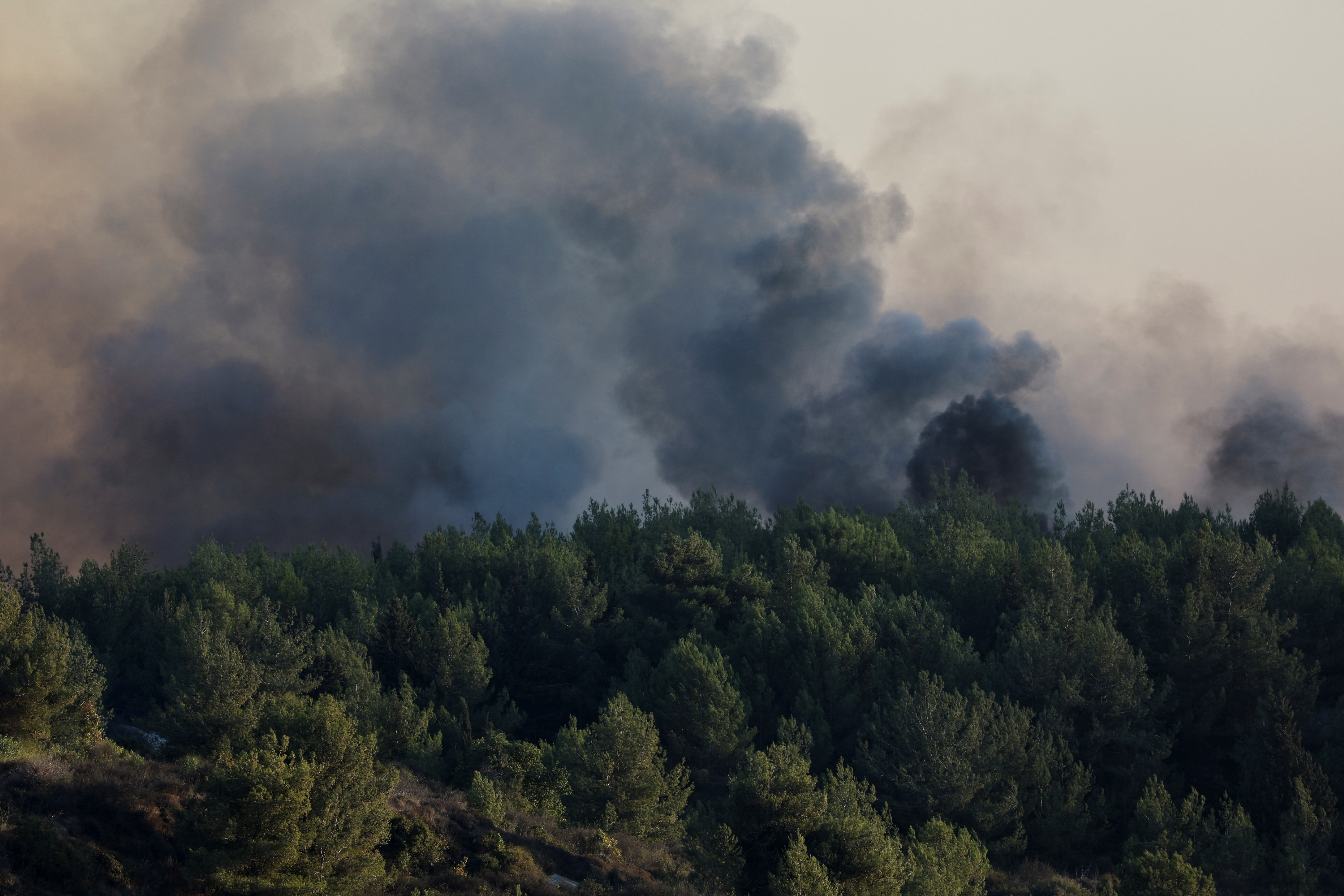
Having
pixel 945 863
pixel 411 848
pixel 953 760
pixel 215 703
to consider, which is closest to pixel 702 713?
pixel 953 760

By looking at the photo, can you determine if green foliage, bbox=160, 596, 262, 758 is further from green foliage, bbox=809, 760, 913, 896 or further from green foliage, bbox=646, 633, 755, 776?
green foliage, bbox=809, 760, 913, 896

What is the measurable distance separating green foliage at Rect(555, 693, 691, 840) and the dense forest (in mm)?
131

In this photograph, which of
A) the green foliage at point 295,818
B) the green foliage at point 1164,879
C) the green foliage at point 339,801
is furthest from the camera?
the green foliage at point 1164,879

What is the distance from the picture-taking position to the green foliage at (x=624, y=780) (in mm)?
39375

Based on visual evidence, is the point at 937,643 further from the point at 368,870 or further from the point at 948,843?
the point at 368,870

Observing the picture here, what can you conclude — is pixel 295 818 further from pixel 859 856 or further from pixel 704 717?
pixel 704 717

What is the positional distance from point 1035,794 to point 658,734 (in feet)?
54.9

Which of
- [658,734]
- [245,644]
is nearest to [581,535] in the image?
[245,644]

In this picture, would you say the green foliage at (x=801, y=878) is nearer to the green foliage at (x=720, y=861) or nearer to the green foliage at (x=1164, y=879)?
the green foliage at (x=720, y=861)

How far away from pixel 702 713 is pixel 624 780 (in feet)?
28.5

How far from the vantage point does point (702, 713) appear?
156 ft

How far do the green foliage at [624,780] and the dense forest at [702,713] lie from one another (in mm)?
131

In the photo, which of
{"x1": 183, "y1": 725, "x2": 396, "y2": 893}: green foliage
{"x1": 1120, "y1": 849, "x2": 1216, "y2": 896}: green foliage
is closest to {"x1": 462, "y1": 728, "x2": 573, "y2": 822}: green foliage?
{"x1": 183, "y1": 725, "x2": 396, "y2": 893}: green foliage

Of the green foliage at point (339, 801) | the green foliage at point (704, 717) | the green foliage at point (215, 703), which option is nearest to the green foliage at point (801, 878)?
the green foliage at point (339, 801)
